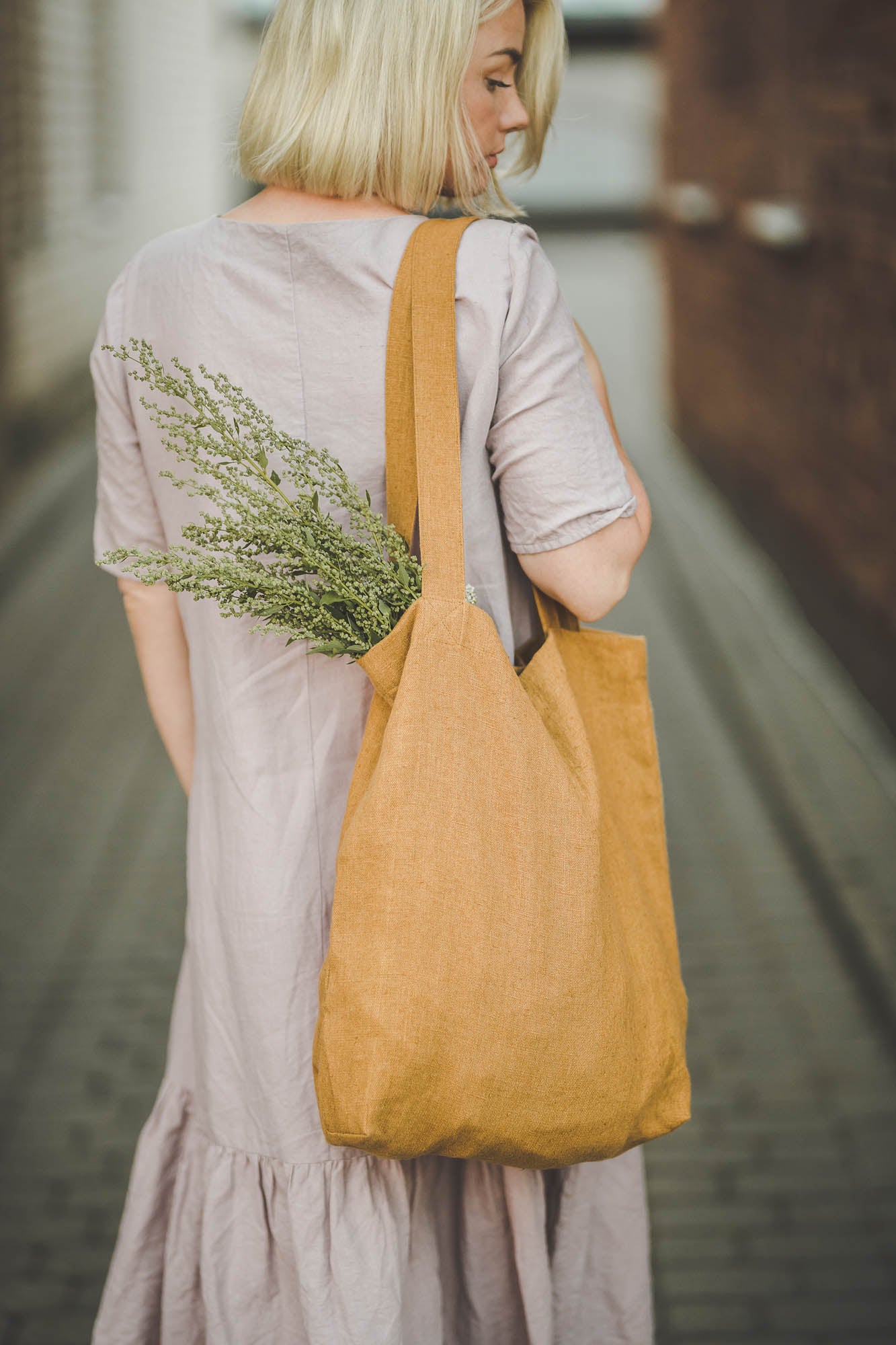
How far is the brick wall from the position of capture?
525 centimetres

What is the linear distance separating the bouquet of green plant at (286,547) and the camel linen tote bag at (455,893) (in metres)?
0.06

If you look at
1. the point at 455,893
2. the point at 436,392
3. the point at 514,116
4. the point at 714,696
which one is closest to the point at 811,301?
the point at 714,696

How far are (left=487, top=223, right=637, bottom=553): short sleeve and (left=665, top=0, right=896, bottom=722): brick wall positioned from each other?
154 inches

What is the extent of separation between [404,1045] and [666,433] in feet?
34.4

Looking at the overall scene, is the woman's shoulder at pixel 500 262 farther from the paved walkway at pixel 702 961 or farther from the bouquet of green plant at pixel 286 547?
the paved walkway at pixel 702 961

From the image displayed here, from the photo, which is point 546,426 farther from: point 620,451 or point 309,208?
point 309,208

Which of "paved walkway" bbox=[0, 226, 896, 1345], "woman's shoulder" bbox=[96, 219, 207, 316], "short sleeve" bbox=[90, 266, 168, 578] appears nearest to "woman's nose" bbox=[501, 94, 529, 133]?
"woman's shoulder" bbox=[96, 219, 207, 316]

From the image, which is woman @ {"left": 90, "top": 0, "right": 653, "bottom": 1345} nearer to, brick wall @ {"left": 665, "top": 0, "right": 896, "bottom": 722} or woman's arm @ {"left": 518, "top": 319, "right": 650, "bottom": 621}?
woman's arm @ {"left": 518, "top": 319, "right": 650, "bottom": 621}

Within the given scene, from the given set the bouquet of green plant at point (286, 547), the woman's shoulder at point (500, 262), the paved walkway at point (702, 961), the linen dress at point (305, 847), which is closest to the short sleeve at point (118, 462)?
the linen dress at point (305, 847)

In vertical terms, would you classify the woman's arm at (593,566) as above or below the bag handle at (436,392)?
below

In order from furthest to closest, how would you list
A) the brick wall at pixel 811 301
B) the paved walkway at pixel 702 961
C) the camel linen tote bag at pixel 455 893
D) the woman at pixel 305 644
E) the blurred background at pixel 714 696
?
1. the brick wall at pixel 811 301
2. the blurred background at pixel 714 696
3. the paved walkway at pixel 702 961
4. the woman at pixel 305 644
5. the camel linen tote bag at pixel 455 893

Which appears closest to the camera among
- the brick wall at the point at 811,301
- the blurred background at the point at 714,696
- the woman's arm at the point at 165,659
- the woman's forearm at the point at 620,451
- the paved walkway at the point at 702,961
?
the woman's forearm at the point at 620,451

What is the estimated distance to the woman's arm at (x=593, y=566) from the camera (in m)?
1.54

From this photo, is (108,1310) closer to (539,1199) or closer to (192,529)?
(539,1199)
